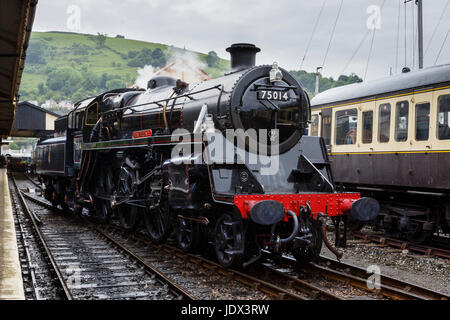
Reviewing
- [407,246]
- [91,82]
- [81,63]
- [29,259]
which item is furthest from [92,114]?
[81,63]

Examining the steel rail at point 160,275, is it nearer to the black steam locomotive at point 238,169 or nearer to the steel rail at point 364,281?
the black steam locomotive at point 238,169

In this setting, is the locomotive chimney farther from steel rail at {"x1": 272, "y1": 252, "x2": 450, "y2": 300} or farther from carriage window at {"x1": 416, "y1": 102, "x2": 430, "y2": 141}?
carriage window at {"x1": 416, "y1": 102, "x2": 430, "y2": 141}

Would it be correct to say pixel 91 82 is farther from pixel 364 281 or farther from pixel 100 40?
pixel 364 281

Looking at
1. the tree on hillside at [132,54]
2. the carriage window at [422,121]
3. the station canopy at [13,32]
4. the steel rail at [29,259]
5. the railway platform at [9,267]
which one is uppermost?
the tree on hillside at [132,54]

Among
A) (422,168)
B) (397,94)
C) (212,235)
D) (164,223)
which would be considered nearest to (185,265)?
(212,235)

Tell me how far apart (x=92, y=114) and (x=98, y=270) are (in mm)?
6194

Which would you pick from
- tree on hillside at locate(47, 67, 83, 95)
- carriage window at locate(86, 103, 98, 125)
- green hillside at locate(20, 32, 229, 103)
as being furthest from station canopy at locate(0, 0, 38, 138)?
tree on hillside at locate(47, 67, 83, 95)

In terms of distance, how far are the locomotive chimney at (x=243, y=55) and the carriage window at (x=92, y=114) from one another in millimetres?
5763

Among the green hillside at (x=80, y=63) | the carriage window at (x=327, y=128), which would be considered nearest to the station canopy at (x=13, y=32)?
the carriage window at (x=327, y=128)

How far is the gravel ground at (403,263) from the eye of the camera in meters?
7.32

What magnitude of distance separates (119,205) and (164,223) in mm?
2467

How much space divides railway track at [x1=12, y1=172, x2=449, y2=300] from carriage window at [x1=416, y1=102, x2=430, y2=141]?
11.8 feet

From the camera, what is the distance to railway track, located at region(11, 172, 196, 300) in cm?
621

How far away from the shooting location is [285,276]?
22.2 feet
